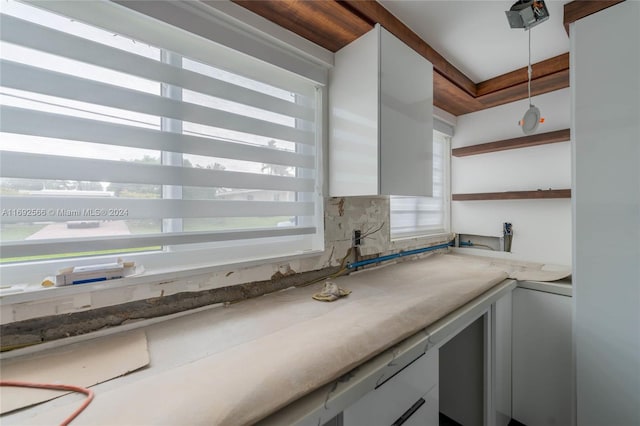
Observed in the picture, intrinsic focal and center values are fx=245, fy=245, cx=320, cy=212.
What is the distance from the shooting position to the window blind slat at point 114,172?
2.49ft

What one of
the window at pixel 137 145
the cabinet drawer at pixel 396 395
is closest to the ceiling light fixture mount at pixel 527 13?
the window at pixel 137 145

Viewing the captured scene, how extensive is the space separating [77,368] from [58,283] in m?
0.30

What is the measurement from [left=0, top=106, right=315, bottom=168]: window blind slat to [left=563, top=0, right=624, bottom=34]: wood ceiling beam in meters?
1.64

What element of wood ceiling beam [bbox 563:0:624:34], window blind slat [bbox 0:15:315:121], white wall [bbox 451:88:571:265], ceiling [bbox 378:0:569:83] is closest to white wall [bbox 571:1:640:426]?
wood ceiling beam [bbox 563:0:624:34]

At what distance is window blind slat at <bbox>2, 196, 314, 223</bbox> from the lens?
0.78 m

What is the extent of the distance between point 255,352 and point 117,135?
0.90 metres

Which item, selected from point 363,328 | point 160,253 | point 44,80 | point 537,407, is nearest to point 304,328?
point 363,328

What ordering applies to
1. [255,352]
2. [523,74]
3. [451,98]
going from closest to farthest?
1. [255,352]
2. [523,74]
3. [451,98]

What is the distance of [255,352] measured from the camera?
70 centimetres

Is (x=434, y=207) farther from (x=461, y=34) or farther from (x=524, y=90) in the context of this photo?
(x=461, y=34)

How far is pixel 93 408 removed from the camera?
0.50 metres

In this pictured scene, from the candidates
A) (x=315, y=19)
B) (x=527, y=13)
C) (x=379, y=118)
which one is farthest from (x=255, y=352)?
(x=527, y=13)

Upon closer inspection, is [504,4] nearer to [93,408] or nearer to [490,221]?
[490,221]

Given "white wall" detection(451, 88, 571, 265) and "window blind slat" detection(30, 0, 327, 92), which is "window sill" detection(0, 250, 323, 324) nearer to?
"window blind slat" detection(30, 0, 327, 92)
